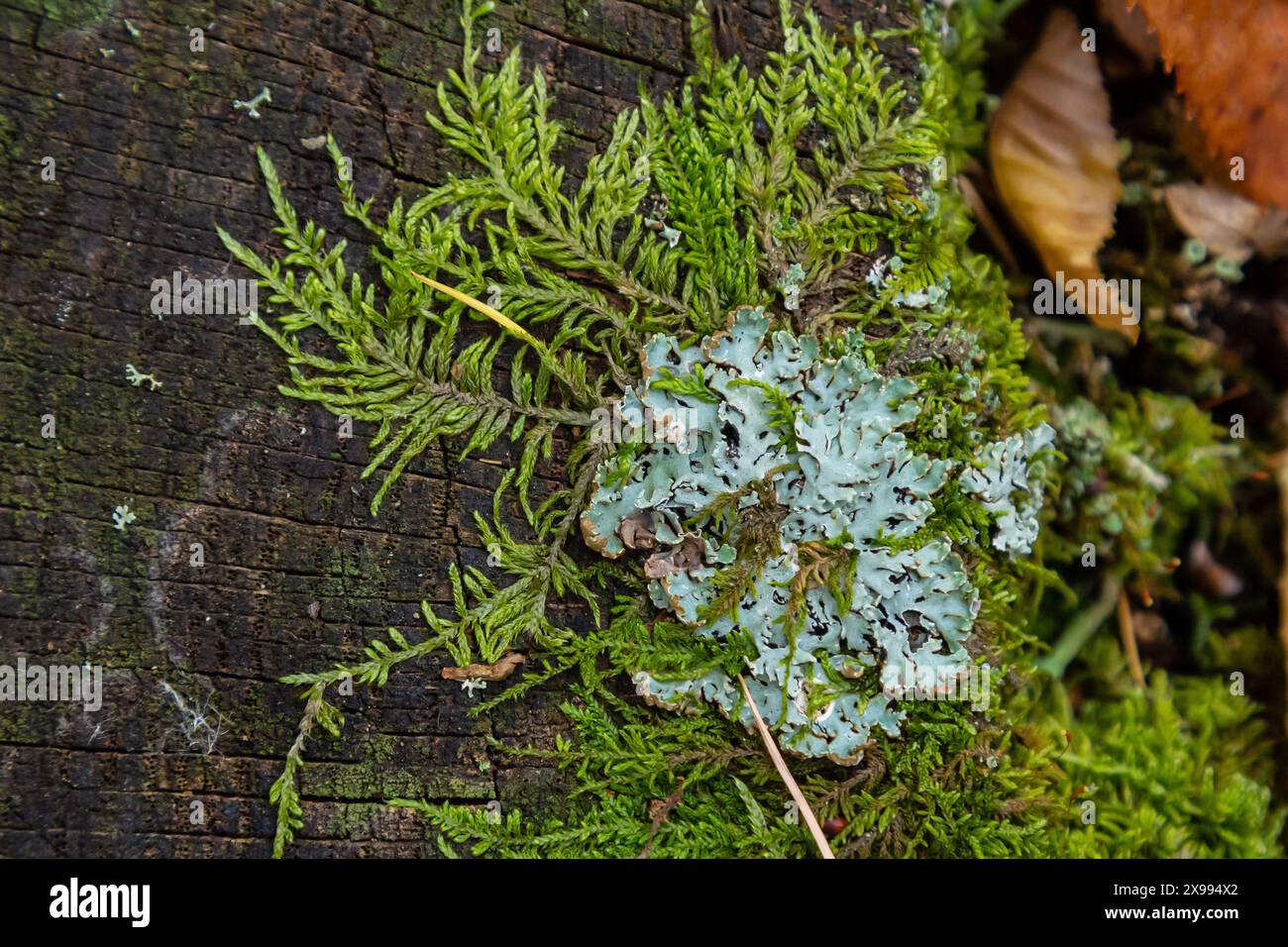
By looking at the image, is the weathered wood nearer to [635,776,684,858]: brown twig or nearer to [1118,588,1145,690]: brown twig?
[635,776,684,858]: brown twig

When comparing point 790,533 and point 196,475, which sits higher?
point 196,475

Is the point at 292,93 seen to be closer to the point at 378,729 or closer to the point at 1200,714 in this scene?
the point at 378,729

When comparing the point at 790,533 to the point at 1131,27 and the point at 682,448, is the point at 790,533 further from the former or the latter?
the point at 1131,27

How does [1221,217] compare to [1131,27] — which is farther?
[1221,217]

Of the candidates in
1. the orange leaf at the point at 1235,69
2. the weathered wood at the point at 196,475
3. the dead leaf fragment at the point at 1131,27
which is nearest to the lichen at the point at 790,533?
the weathered wood at the point at 196,475

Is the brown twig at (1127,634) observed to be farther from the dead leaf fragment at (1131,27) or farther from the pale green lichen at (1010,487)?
the dead leaf fragment at (1131,27)

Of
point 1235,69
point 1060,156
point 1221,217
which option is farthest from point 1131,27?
point 1221,217
